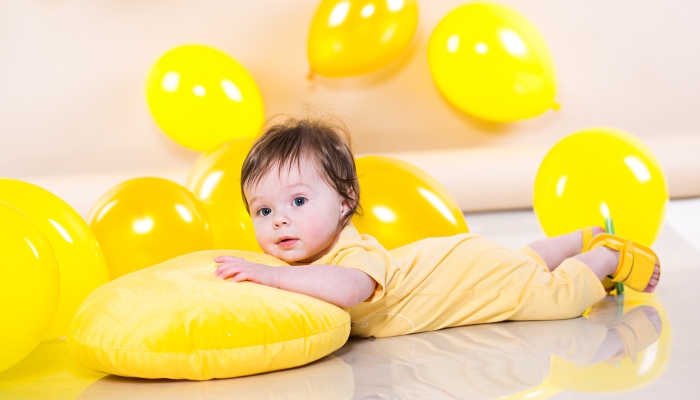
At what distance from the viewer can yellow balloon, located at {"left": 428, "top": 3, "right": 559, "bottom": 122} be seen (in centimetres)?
252

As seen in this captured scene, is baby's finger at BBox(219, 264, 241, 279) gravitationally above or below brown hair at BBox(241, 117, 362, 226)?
below

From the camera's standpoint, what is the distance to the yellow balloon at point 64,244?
1287 millimetres

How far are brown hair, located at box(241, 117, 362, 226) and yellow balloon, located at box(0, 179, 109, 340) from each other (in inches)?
12.0

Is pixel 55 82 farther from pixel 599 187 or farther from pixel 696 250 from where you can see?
pixel 696 250

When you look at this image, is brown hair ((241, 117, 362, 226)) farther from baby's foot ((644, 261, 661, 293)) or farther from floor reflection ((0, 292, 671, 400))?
baby's foot ((644, 261, 661, 293))

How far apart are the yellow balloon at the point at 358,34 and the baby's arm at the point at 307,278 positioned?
158cm

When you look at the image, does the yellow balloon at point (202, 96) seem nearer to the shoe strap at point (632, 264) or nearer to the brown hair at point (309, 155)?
the brown hair at point (309, 155)

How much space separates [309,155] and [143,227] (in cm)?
48

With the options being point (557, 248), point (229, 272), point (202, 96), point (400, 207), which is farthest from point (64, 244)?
point (202, 96)

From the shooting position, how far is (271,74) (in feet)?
9.98

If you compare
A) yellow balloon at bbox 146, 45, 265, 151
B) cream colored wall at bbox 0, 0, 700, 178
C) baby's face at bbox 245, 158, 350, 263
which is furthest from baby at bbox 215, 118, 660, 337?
cream colored wall at bbox 0, 0, 700, 178

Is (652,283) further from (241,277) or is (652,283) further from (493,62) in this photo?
(493,62)

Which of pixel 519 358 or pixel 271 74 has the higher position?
pixel 271 74

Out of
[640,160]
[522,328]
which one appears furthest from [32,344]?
[640,160]
